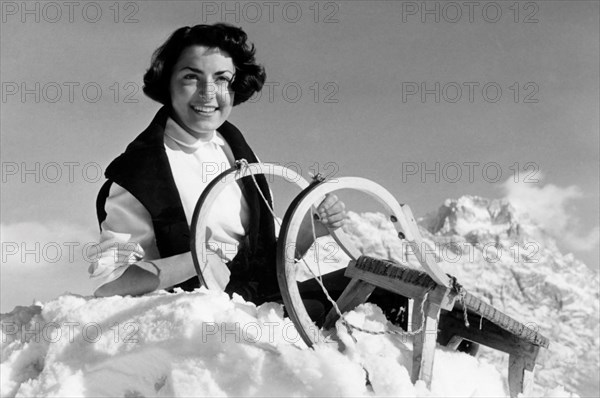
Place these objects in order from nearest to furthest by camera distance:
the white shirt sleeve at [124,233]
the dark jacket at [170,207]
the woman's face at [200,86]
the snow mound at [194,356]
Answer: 1. the snow mound at [194,356]
2. the white shirt sleeve at [124,233]
3. the dark jacket at [170,207]
4. the woman's face at [200,86]

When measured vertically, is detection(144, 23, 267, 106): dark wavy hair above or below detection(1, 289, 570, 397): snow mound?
above

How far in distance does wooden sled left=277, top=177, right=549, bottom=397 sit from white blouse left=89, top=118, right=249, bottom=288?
53 cm

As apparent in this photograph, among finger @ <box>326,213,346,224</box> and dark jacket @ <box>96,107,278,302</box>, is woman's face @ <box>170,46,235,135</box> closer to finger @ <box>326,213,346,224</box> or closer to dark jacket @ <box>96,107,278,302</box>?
dark jacket @ <box>96,107,278,302</box>

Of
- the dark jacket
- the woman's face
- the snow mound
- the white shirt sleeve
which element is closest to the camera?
the snow mound

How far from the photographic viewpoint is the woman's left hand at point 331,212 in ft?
9.90

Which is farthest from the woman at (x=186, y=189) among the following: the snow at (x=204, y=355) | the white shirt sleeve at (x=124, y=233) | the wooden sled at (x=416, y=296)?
the wooden sled at (x=416, y=296)

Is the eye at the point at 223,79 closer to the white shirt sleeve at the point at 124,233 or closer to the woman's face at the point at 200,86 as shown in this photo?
the woman's face at the point at 200,86

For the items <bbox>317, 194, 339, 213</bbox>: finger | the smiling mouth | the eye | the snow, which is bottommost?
the snow

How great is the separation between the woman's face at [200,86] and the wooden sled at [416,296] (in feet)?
2.88

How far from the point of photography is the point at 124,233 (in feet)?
9.71

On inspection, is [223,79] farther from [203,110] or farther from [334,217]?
[334,217]

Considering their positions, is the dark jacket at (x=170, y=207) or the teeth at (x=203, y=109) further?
the teeth at (x=203, y=109)

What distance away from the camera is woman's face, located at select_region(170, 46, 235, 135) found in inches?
127

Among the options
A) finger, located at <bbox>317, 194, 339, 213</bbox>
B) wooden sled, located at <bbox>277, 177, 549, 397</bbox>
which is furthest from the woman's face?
wooden sled, located at <bbox>277, 177, 549, 397</bbox>
